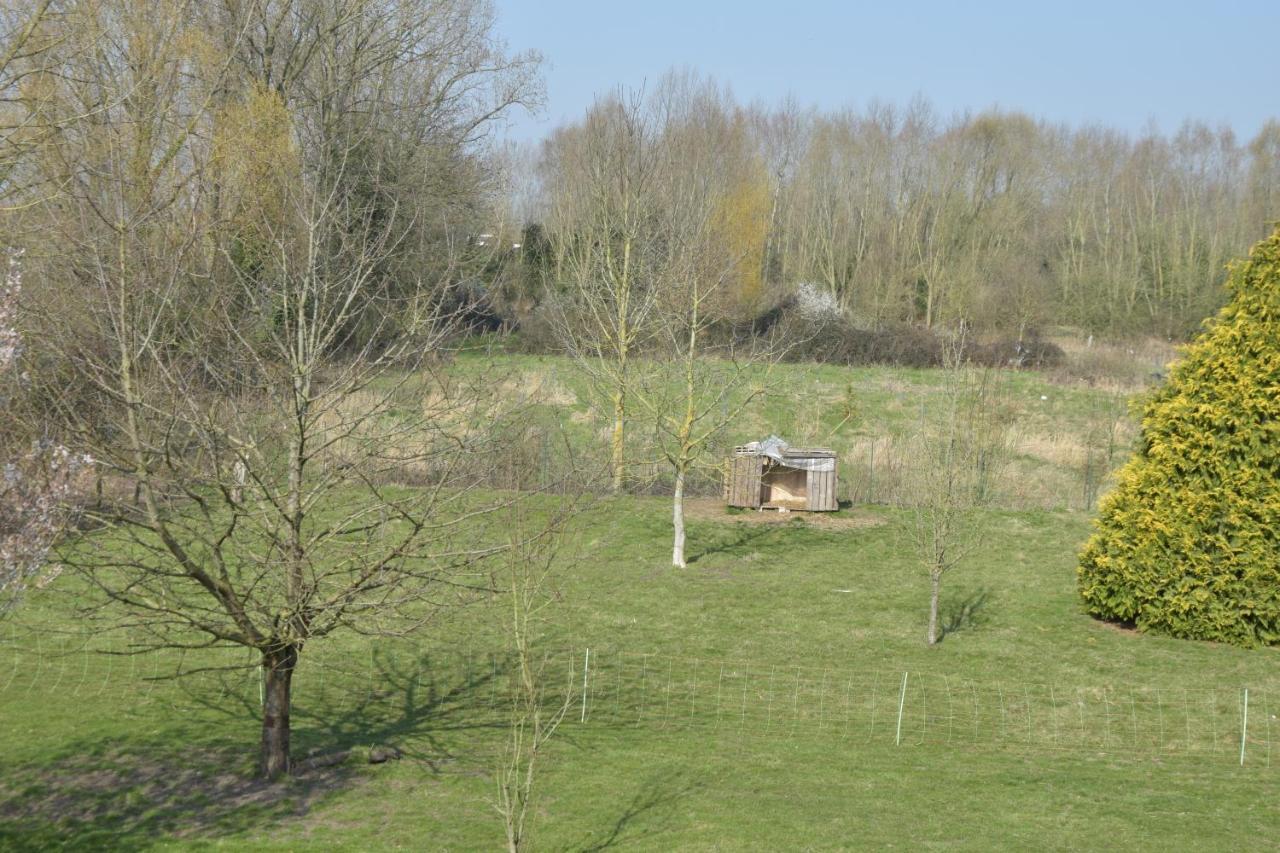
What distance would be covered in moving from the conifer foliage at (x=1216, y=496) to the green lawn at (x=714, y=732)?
0.49m

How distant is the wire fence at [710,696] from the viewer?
12.6 m

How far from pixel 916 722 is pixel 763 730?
174cm

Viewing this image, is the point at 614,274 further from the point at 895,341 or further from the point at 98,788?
the point at 895,341

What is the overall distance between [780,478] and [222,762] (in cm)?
1398

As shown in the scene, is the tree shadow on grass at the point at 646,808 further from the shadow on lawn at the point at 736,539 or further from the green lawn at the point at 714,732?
the shadow on lawn at the point at 736,539

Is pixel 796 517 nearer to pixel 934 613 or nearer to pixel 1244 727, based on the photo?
pixel 934 613

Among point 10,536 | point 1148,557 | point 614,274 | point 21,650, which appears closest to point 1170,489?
point 1148,557

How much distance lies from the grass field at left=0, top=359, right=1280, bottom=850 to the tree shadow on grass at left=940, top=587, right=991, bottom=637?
6 cm

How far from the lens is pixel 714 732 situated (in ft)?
40.9

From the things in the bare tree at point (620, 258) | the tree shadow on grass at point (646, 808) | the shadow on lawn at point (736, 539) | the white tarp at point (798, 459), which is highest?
the bare tree at point (620, 258)

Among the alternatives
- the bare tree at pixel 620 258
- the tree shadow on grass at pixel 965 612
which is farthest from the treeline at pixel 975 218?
the tree shadow on grass at pixel 965 612

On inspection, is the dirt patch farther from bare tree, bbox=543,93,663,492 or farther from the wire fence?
the wire fence

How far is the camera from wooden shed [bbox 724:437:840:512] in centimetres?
2244

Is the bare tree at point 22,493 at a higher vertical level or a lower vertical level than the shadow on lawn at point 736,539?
higher
